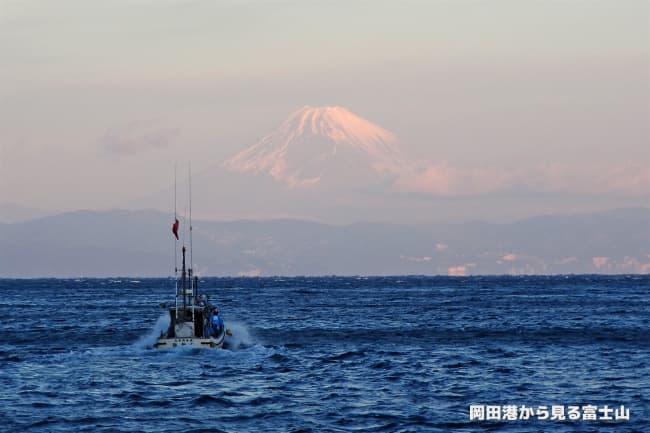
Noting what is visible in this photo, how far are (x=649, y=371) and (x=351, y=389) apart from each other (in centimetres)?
1759

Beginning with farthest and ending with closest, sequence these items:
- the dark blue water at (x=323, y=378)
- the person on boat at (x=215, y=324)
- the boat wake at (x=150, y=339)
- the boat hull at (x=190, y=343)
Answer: the boat wake at (x=150, y=339) < the person on boat at (x=215, y=324) < the boat hull at (x=190, y=343) < the dark blue water at (x=323, y=378)

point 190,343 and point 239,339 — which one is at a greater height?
point 190,343

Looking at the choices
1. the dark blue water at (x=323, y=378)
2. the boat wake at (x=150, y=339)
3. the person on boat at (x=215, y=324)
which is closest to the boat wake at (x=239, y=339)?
the dark blue water at (x=323, y=378)

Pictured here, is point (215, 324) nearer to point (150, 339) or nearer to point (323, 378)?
point (150, 339)

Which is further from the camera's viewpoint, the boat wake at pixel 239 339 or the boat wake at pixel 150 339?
the boat wake at pixel 150 339

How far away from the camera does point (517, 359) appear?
67.8m

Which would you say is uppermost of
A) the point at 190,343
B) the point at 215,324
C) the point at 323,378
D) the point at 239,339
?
the point at 215,324

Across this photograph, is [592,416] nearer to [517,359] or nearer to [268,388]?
[268,388]

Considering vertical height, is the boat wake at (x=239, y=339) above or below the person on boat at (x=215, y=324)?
below

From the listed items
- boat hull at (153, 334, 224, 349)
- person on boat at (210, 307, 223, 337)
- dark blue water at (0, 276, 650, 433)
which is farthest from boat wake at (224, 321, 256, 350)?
boat hull at (153, 334, 224, 349)

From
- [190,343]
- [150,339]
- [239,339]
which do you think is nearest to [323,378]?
[190,343]

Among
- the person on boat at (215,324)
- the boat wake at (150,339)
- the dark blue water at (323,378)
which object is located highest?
the person on boat at (215,324)

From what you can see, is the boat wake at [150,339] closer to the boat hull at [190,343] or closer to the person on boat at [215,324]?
the person on boat at [215,324]

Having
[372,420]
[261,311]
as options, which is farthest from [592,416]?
[261,311]
